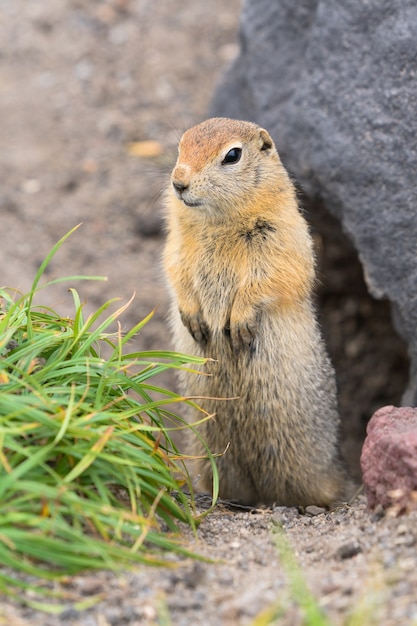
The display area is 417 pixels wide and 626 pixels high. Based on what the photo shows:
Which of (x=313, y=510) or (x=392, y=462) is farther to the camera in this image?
(x=313, y=510)

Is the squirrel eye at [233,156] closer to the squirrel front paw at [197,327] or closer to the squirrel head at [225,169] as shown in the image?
the squirrel head at [225,169]

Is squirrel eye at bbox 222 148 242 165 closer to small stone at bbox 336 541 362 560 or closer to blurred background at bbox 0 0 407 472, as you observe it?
blurred background at bbox 0 0 407 472

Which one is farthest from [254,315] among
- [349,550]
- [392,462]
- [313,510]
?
[349,550]

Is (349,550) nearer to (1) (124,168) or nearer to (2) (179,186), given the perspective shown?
(2) (179,186)

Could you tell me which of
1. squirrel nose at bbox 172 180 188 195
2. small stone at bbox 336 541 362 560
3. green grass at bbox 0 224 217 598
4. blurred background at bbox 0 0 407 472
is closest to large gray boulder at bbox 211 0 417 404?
blurred background at bbox 0 0 407 472

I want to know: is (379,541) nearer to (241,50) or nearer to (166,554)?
(166,554)

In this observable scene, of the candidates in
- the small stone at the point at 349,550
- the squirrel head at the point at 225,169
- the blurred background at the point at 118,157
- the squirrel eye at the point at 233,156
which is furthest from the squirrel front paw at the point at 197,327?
the blurred background at the point at 118,157

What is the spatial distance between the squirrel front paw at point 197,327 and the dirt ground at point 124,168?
826mm

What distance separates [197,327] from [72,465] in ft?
5.35

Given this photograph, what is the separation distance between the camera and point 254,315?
4988 millimetres

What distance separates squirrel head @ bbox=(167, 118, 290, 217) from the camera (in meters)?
4.71

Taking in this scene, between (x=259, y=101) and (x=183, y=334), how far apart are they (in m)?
2.37

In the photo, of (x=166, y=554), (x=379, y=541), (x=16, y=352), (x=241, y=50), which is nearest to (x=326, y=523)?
(x=379, y=541)

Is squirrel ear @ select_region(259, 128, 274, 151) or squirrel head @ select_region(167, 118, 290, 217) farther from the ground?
squirrel ear @ select_region(259, 128, 274, 151)
